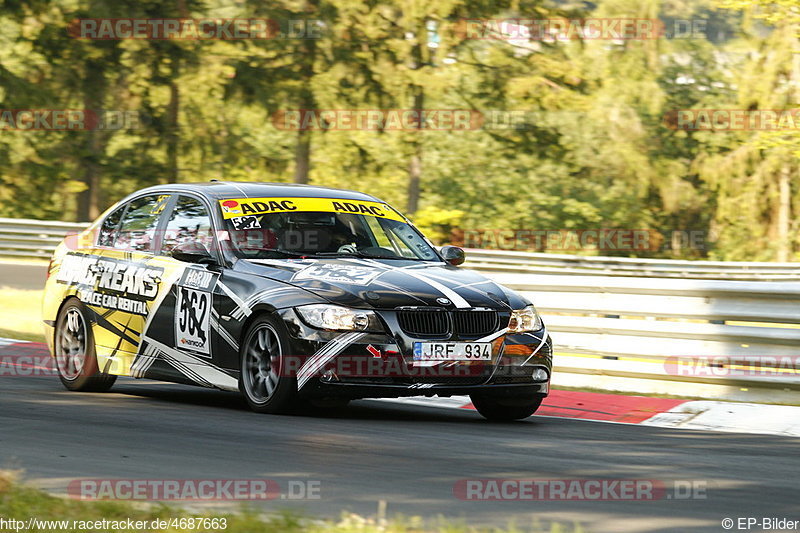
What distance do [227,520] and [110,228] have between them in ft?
19.8

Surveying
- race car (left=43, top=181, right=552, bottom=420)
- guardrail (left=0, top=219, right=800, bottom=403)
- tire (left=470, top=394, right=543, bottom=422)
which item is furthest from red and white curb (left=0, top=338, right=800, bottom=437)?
race car (left=43, top=181, right=552, bottom=420)

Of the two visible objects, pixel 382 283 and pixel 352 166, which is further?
pixel 352 166

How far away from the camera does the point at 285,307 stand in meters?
8.34

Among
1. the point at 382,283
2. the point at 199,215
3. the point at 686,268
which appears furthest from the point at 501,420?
the point at 686,268

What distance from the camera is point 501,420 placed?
30.5ft

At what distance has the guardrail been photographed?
10.4 m

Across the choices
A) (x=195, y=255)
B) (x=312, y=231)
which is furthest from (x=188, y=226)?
(x=312, y=231)

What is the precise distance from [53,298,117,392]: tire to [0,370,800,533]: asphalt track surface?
599 millimetres

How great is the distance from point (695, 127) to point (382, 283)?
141 feet

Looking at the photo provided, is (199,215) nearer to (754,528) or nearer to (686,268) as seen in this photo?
(754,528)
